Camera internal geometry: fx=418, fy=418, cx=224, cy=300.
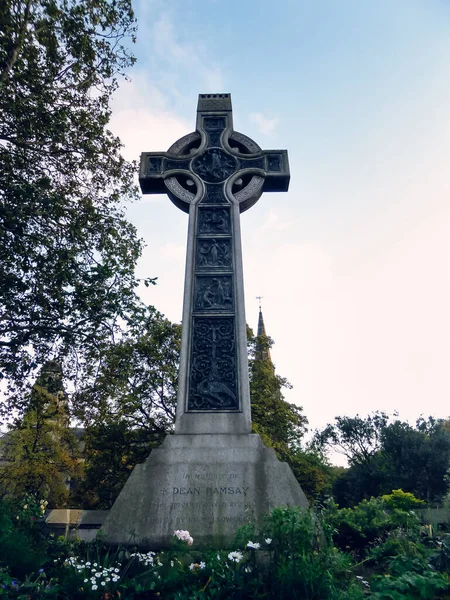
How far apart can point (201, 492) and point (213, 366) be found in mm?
2203

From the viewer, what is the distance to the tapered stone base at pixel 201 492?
5281 mm

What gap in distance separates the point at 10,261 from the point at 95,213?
7.87 feet

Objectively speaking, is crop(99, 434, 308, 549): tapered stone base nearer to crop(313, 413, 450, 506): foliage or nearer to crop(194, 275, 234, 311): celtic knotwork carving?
crop(194, 275, 234, 311): celtic knotwork carving

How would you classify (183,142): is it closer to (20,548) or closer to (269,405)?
(20,548)

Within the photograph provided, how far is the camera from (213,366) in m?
7.32

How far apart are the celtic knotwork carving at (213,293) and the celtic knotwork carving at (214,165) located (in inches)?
101

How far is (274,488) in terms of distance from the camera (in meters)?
5.68

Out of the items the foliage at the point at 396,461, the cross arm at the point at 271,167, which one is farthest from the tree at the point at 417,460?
the cross arm at the point at 271,167

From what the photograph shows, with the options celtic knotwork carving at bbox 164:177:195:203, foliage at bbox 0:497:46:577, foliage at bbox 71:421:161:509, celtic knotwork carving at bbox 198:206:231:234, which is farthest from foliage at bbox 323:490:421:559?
foliage at bbox 71:421:161:509

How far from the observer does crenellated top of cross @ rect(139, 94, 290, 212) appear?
30.6 feet

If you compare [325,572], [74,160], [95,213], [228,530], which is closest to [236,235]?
[95,213]

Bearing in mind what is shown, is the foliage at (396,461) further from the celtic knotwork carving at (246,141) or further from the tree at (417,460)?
the celtic knotwork carving at (246,141)

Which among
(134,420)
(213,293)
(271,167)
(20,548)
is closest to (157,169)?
(271,167)

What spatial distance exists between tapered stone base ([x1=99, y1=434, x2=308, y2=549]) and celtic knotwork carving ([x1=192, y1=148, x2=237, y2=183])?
5773 millimetres
